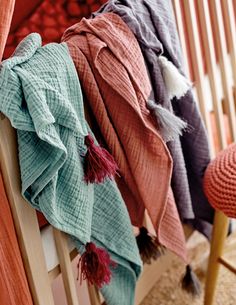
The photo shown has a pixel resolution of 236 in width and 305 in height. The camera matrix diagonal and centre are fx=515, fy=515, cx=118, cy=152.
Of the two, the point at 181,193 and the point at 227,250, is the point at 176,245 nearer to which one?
the point at 181,193

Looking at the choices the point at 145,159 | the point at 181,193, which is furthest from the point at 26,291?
the point at 181,193

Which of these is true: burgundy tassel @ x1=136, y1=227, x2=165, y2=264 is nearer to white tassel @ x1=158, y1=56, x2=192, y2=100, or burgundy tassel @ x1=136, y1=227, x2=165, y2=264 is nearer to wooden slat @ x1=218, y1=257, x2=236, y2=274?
wooden slat @ x1=218, y1=257, x2=236, y2=274

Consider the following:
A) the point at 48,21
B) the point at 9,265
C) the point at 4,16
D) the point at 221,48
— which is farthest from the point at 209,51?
the point at 9,265

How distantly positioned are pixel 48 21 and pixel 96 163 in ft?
2.04

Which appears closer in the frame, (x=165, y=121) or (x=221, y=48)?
(x=165, y=121)

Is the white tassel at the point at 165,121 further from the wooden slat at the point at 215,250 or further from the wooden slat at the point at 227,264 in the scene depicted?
the wooden slat at the point at 227,264

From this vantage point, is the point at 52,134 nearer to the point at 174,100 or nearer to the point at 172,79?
the point at 172,79

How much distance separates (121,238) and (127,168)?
0.15m

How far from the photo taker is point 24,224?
2.97ft

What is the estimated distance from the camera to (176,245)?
1.19 m

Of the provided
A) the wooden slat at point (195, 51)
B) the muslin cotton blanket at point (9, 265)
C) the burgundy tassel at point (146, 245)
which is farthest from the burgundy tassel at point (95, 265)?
the wooden slat at point (195, 51)

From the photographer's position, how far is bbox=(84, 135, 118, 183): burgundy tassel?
916 millimetres

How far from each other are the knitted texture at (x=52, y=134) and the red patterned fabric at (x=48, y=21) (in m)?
0.47

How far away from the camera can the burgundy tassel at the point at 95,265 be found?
1.00 metres
